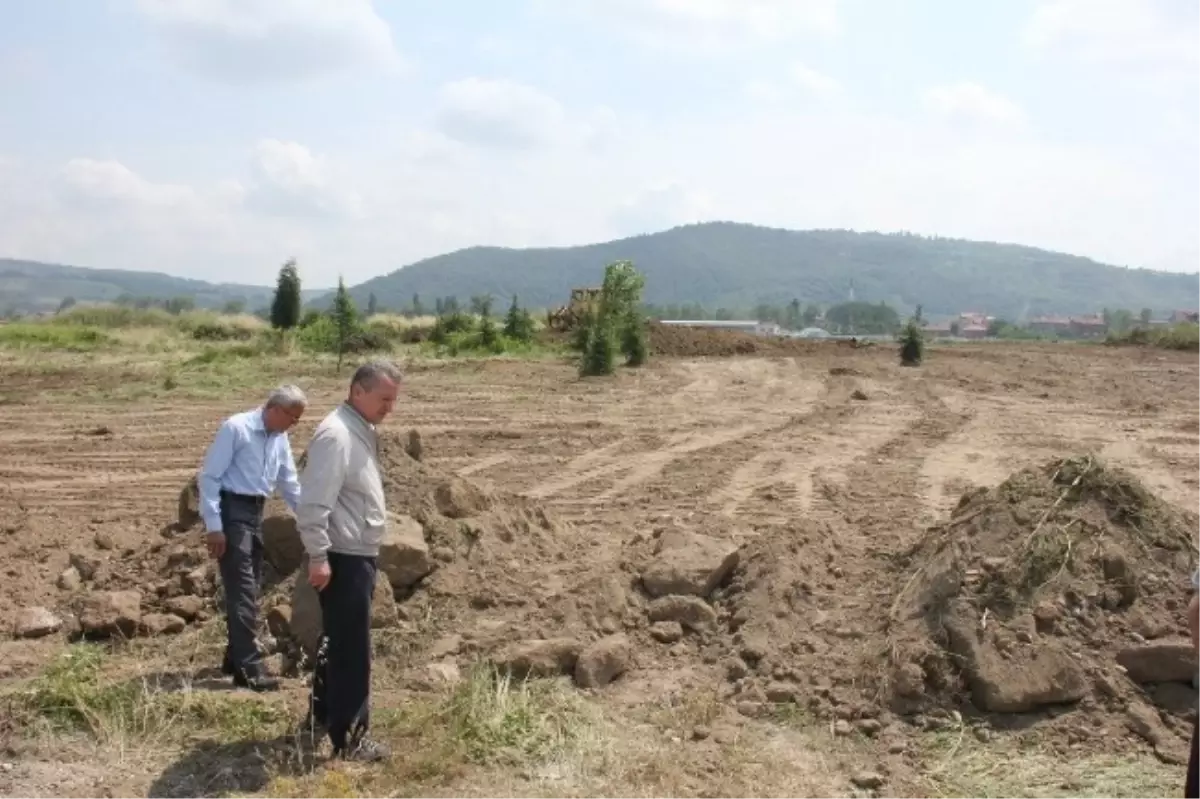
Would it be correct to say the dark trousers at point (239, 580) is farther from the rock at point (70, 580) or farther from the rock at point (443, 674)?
the rock at point (70, 580)

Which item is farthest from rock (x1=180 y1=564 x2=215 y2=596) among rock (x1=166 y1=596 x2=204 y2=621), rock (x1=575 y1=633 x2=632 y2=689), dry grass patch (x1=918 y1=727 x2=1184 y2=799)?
dry grass patch (x1=918 y1=727 x2=1184 y2=799)

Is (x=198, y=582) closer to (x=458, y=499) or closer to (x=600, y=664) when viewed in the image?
(x=458, y=499)

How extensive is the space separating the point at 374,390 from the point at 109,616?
10.2ft

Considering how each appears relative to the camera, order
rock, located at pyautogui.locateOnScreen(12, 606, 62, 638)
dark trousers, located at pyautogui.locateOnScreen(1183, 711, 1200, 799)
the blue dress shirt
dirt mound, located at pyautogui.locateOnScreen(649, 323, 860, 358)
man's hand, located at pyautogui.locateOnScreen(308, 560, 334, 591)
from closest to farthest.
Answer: dark trousers, located at pyautogui.locateOnScreen(1183, 711, 1200, 799) < man's hand, located at pyautogui.locateOnScreen(308, 560, 334, 591) < the blue dress shirt < rock, located at pyautogui.locateOnScreen(12, 606, 62, 638) < dirt mound, located at pyautogui.locateOnScreen(649, 323, 860, 358)

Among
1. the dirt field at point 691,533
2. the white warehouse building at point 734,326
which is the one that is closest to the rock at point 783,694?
the dirt field at point 691,533

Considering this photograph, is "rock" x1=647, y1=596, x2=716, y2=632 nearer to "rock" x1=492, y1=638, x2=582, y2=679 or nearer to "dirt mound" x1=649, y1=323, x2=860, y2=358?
"rock" x1=492, y1=638, x2=582, y2=679

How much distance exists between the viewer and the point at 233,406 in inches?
698

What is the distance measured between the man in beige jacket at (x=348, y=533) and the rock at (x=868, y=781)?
2.12 meters

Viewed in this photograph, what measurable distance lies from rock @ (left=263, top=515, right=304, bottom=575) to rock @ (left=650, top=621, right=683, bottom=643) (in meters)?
2.31

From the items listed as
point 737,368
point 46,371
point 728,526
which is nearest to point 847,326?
point 737,368

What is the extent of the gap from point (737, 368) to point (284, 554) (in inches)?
807

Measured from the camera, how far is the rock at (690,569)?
663 centimetres

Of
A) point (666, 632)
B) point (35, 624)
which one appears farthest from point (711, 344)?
point (35, 624)

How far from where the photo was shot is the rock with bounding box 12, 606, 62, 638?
6.63 m
